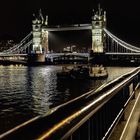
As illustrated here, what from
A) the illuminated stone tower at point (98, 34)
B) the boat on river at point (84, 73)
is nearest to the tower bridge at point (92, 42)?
the illuminated stone tower at point (98, 34)

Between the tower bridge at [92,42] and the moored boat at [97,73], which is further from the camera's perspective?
the tower bridge at [92,42]

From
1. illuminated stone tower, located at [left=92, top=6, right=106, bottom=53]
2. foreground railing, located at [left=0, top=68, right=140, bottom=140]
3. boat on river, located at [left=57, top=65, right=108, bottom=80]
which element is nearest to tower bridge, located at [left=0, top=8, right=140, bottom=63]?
illuminated stone tower, located at [left=92, top=6, right=106, bottom=53]

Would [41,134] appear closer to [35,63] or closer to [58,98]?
[58,98]

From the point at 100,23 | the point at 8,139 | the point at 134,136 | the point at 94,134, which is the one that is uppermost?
the point at 100,23

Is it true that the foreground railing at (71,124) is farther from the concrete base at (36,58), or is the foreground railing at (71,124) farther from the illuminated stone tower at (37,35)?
the illuminated stone tower at (37,35)

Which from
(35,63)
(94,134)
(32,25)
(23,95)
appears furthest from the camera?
(32,25)

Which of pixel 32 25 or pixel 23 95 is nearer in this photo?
pixel 23 95

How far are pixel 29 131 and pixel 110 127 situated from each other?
2544 millimetres

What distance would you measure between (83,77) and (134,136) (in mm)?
50912

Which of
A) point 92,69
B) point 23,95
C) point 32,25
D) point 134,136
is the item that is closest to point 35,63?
point 32,25

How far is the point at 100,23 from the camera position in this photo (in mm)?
122250

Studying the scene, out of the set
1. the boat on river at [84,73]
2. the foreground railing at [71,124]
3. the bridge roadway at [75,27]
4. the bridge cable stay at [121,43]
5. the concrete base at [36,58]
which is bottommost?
the boat on river at [84,73]

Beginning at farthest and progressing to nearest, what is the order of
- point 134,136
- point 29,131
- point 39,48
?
point 39,48, point 134,136, point 29,131

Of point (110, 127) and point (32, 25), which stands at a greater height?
point (32, 25)
